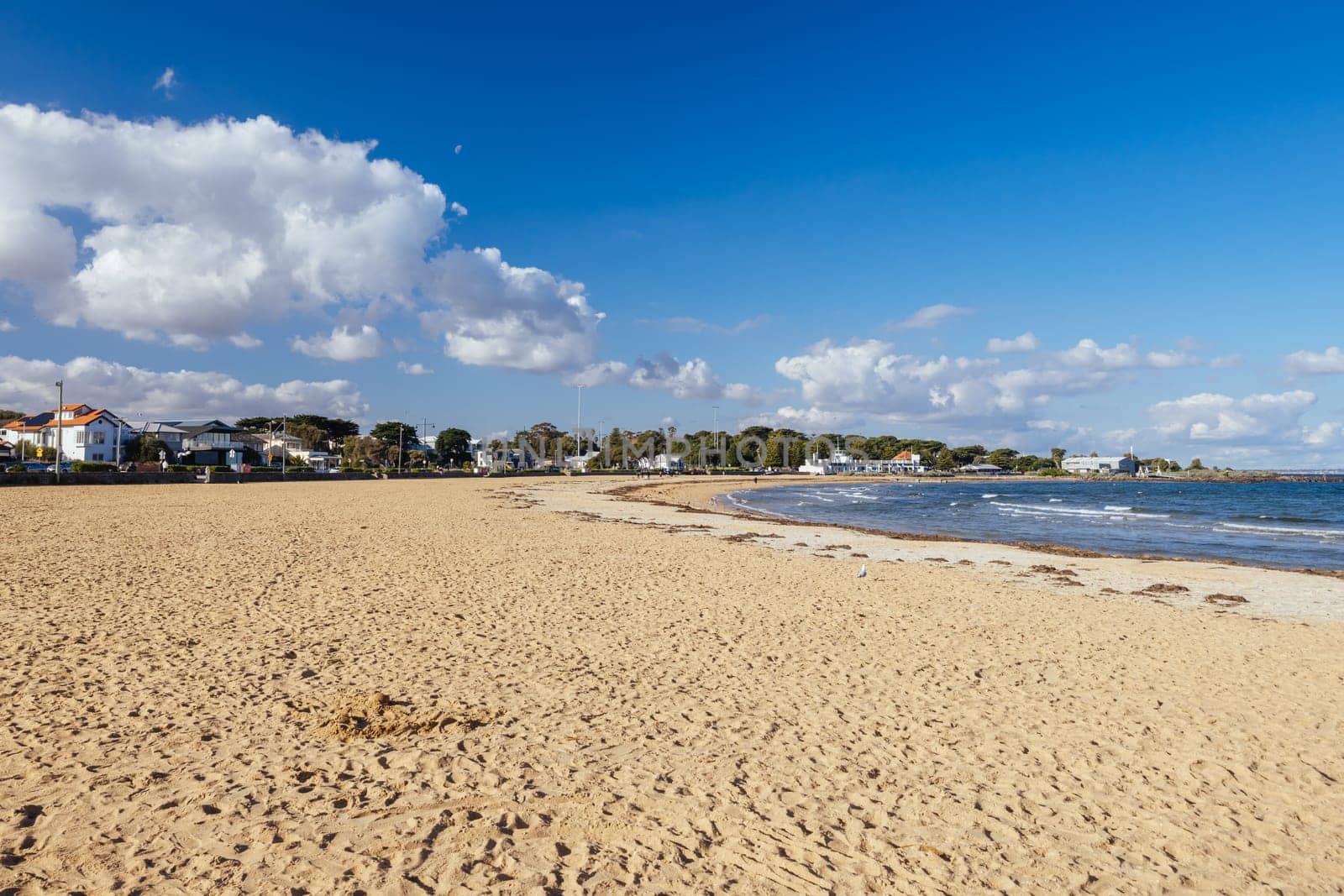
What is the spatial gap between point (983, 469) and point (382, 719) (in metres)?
186

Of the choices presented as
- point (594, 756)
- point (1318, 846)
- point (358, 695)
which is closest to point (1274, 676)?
point (1318, 846)

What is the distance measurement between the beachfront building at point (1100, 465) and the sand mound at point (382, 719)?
671 feet

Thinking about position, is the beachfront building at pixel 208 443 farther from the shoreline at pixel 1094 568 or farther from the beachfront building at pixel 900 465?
the beachfront building at pixel 900 465

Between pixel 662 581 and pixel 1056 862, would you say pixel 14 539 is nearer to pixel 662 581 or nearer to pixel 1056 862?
pixel 662 581

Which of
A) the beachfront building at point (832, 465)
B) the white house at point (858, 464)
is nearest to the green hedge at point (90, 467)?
the beachfront building at point (832, 465)

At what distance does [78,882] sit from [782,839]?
3865 mm

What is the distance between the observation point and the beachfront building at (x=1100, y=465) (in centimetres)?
18512

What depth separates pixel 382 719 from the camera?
6195 mm

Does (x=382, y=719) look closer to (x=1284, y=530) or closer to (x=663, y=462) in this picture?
(x=1284, y=530)

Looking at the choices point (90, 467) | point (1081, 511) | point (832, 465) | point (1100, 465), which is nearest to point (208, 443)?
point (90, 467)

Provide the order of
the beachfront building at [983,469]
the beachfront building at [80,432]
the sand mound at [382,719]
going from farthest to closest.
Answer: the beachfront building at [983,469], the beachfront building at [80,432], the sand mound at [382,719]

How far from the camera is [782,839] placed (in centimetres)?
449

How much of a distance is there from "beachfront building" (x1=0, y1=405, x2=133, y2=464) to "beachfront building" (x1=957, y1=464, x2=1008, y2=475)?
6235 inches

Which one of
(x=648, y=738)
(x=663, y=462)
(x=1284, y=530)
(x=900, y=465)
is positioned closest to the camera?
(x=648, y=738)
